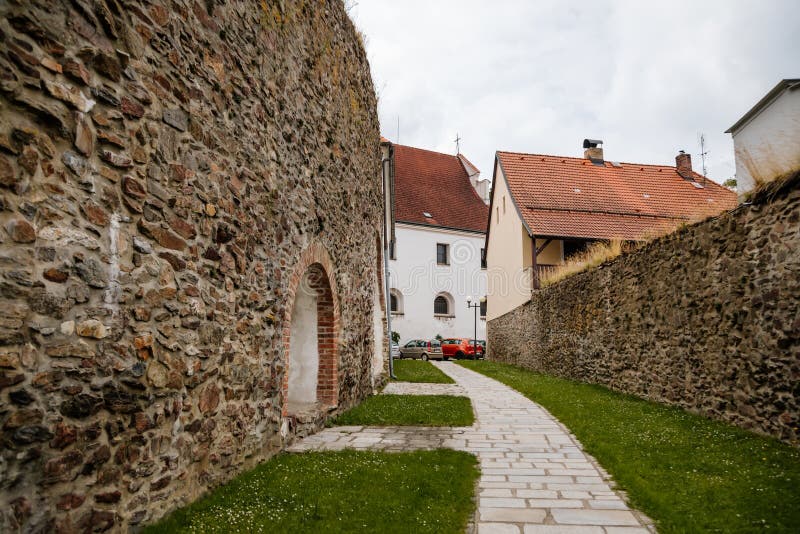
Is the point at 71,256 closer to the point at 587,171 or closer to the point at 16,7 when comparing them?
the point at 16,7

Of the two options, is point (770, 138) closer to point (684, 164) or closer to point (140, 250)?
point (140, 250)

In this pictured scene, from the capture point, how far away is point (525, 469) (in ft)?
16.3

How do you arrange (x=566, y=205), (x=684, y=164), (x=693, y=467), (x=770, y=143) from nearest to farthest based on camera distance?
(x=693, y=467), (x=770, y=143), (x=566, y=205), (x=684, y=164)

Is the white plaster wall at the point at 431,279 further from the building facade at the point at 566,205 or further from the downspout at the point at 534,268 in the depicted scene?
the downspout at the point at 534,268

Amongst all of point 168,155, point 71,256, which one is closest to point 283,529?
point 71,256

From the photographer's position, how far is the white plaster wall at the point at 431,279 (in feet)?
117

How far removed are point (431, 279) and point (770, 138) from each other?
30.6 meters

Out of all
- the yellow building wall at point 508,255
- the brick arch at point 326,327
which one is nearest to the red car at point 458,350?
the yellow building wall at point 508,255

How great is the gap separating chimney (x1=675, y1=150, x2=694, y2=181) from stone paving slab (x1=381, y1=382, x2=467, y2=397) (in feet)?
55.8

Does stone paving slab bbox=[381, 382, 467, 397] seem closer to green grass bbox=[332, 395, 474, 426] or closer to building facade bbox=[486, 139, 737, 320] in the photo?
green grass bbox=[332, 395, 474, 426]

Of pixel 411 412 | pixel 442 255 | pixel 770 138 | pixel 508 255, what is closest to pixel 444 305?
pixel 442 255

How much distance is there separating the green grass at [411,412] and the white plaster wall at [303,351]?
0.59 metres

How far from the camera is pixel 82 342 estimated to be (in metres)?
2.81

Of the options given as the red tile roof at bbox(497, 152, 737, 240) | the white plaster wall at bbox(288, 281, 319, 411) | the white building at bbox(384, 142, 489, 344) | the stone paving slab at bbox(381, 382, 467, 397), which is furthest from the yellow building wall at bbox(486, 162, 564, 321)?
the white plaster wall at bbox(288, 281, 319, 411)
